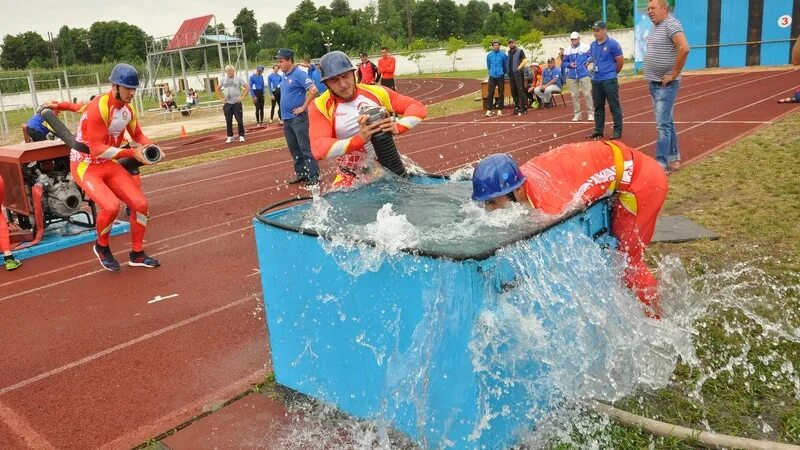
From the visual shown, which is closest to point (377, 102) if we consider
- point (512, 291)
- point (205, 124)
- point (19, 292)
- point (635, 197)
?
point (635, 197)

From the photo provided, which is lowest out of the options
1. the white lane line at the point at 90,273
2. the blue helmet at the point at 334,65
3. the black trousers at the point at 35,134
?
the white lane line at the point at 90,273

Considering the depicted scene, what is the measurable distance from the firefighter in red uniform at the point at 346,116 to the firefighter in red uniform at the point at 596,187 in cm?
116

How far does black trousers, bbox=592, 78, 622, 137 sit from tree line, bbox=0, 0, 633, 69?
63844 millimetres

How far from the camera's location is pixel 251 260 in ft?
22.4

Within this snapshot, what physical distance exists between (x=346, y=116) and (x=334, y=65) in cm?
41

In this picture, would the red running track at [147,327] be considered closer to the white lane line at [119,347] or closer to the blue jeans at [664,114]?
the white lane line at [119,347]

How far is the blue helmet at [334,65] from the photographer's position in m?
4.45

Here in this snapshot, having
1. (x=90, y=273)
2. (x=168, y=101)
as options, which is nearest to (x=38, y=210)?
(x=90, y=273)

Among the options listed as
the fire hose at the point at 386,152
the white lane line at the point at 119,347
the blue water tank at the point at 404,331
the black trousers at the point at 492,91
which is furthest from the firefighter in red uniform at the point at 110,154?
the black trousers at the point at 492,91

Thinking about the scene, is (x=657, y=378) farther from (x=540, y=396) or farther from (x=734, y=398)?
(x=540, y=396)

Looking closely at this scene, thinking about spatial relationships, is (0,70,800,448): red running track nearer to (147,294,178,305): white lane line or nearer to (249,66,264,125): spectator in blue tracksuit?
(147,294,178,305): white lane line

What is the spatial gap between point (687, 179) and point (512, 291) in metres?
6.07

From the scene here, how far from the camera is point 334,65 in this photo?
4445mm

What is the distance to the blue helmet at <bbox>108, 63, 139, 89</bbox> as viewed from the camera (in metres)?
6.22
